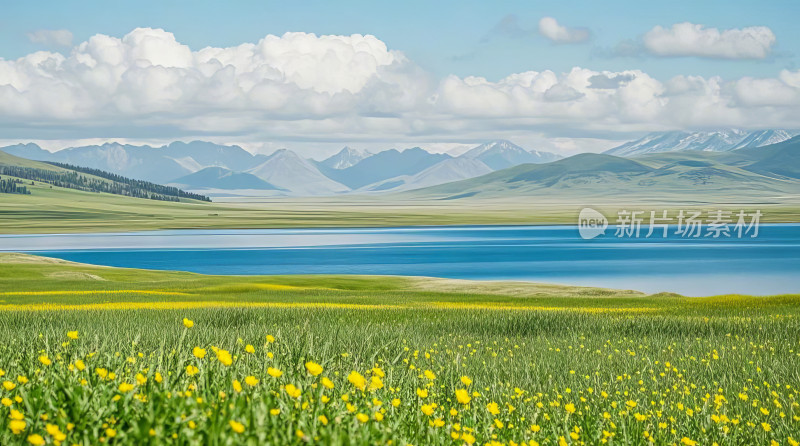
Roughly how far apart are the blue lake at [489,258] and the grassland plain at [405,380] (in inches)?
2609

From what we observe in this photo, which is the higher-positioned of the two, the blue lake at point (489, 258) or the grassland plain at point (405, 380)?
the grassland plain at point (405, 380)

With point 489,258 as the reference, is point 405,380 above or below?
above

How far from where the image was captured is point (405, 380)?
9.62 meters

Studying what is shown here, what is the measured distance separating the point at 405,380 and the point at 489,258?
119524mm

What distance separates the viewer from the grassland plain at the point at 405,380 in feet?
14.9

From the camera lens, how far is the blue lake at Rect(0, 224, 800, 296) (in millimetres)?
96250

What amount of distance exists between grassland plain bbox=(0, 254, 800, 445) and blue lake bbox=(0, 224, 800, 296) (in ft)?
217

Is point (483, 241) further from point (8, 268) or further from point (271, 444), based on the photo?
point (271, 444)

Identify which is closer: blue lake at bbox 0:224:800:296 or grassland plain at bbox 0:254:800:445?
grassland plain at bbox 0:254:800:445

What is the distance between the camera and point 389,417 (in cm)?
612

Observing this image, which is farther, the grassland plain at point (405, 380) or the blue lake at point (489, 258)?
the blue lake at point (489, 258)

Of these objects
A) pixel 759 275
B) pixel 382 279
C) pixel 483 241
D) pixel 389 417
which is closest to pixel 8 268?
pixel 382 279

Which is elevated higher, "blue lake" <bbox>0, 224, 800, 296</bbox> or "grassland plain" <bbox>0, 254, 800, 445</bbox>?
"grassland plain" <bbox>0, 254, 800, 445</bbox>

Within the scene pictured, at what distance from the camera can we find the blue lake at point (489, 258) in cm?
9625
